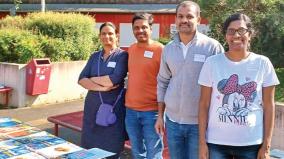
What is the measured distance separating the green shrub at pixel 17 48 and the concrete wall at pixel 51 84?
0.42 m

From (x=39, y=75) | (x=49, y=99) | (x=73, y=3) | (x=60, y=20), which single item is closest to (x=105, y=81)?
(x=39, y=75)

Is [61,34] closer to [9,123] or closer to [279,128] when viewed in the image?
[9,123]

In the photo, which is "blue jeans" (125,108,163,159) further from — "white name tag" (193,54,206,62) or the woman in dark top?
"white name tag" (193,54,206,62)

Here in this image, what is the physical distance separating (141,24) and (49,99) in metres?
6.18

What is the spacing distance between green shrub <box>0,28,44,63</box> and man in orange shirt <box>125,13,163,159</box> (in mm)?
6068

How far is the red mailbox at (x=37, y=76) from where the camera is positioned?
8.91 meters

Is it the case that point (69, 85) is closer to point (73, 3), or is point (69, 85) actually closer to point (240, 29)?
point (240, 29)

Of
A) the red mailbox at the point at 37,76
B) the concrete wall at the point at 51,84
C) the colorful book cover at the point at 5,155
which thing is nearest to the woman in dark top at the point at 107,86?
the colorful book cover at the point at 5,155

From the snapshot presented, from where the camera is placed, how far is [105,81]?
413 centimetres

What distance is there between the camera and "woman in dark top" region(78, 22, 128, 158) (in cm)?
417

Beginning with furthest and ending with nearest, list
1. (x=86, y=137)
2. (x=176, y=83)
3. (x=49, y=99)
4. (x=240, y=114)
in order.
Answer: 1. (x=49, y=99)
2. (x=86, y=137)
3. (x=176, y=83)
4. (x=240, y=114)

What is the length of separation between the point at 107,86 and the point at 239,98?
5.16 feet

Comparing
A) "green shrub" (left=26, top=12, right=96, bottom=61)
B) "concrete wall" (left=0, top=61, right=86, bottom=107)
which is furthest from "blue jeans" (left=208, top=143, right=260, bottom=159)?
"green shrub" (left=26, top=12, right=96, bottom=61)

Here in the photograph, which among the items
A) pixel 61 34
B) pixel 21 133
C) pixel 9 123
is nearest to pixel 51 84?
pixel 61 34
